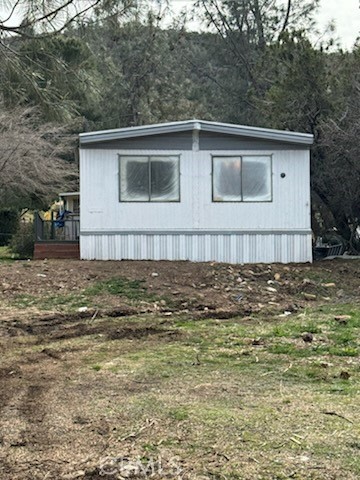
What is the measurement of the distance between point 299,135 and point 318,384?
872cm

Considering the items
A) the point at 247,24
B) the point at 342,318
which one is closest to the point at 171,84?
the point at 247,24

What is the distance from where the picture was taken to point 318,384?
4613mm

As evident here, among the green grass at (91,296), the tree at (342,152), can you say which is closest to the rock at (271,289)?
the green grass at (91,296)

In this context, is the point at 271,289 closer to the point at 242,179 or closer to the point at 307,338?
the point at 242,179

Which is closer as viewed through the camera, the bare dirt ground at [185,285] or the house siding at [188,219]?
the bare dirt ground at [185,285]

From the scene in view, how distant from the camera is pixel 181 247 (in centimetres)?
1272

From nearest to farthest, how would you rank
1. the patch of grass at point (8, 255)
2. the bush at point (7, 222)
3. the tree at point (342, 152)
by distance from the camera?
1. the tree at point (342, 152)
2. the patch of grass at point (8, 255)
3. the bush at point (7, 222)

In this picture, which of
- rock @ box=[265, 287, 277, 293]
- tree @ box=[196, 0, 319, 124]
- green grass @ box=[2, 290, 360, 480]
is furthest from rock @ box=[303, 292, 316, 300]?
tree @ box=[196, 0, 319, 124]

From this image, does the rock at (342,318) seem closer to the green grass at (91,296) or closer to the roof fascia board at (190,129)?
the green grass at (91,296)

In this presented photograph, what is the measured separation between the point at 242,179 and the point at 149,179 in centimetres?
201

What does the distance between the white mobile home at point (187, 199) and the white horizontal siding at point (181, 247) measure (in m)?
0.02

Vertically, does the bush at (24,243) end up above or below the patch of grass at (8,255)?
above

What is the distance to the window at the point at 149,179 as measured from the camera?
1270cm

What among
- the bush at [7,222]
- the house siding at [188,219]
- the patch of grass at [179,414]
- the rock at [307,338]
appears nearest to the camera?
the patch of grass at [179,414]
